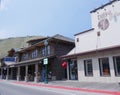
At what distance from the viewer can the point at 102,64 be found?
21172mm

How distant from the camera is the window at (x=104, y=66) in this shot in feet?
67.3

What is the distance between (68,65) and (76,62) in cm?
159

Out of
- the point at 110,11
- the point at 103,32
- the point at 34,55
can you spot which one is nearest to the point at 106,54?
the point at 103,32

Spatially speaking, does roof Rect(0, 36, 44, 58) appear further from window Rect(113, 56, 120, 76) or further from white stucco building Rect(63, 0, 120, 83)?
window Rect(113, 56, 120, 76)

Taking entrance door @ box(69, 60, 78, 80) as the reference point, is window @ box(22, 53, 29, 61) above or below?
above

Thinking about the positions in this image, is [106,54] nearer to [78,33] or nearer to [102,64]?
[102,64]

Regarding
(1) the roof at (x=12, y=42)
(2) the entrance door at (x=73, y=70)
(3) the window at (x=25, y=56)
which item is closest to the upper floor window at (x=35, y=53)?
(3) the window at (x=25, y=56)

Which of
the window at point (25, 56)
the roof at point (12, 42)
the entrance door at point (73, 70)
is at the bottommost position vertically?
the entrance door at point (73, 70)

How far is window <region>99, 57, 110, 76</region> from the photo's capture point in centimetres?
2052

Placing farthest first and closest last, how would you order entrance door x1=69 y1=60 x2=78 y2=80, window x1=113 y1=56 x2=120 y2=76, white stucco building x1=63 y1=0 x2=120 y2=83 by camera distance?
entrance door x1=69 y1=60 x2=78 y2=80
white stucco building x1=63 y1=0 x2=120 y2=83
window x1=113 y1=56 x2=120 y2=76

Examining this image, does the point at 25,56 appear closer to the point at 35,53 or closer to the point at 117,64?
the point at 35,53

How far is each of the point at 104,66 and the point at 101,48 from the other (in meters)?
2.03

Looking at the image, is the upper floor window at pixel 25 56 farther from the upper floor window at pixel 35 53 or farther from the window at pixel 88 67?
the window at pixel 88 67

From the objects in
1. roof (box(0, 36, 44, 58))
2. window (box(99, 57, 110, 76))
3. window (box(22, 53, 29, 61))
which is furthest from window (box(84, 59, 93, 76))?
roof (box(0, 36, 44, 58))
